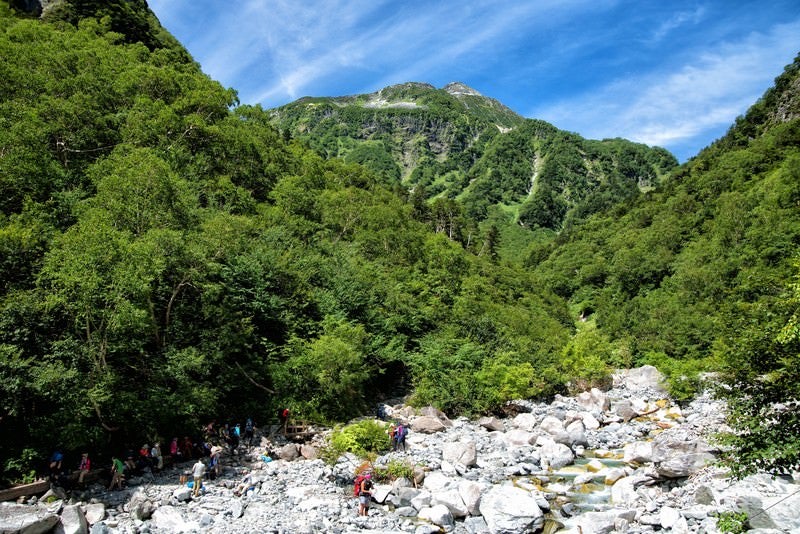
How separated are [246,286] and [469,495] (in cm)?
2023

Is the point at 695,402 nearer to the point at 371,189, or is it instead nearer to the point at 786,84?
the point at 371,189

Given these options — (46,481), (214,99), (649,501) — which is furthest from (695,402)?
(214,99)

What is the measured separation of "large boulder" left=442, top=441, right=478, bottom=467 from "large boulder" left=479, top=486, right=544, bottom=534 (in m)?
5.56

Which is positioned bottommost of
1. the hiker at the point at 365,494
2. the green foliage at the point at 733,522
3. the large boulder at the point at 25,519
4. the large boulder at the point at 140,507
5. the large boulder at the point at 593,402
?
the large boulder at the point at 593,402

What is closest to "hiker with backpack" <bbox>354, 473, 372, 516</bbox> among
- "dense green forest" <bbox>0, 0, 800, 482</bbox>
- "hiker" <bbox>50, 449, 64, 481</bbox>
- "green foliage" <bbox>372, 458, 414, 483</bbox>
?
"green foliage" <bbox>372, 458, 414, 483</bbox>

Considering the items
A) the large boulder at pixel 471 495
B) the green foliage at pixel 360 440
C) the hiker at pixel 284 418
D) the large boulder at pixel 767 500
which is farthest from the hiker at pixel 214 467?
the large boulder at pixel 767 500

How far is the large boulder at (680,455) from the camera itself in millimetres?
20453

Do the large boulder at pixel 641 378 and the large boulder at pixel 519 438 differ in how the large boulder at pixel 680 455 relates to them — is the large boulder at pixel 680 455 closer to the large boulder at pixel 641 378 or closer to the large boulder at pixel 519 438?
the large boulder at pixel 519 438

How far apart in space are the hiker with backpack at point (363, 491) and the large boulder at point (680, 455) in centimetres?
1251

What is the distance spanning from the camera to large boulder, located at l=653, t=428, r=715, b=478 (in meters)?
20.5

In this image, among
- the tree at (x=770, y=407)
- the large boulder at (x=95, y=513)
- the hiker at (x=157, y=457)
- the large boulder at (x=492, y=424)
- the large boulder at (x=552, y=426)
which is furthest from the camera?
the large boulder at (x=492, y=424)

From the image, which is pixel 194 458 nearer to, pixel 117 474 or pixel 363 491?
pixel 117 474

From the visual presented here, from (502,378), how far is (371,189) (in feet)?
169

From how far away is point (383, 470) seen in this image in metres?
23.3
